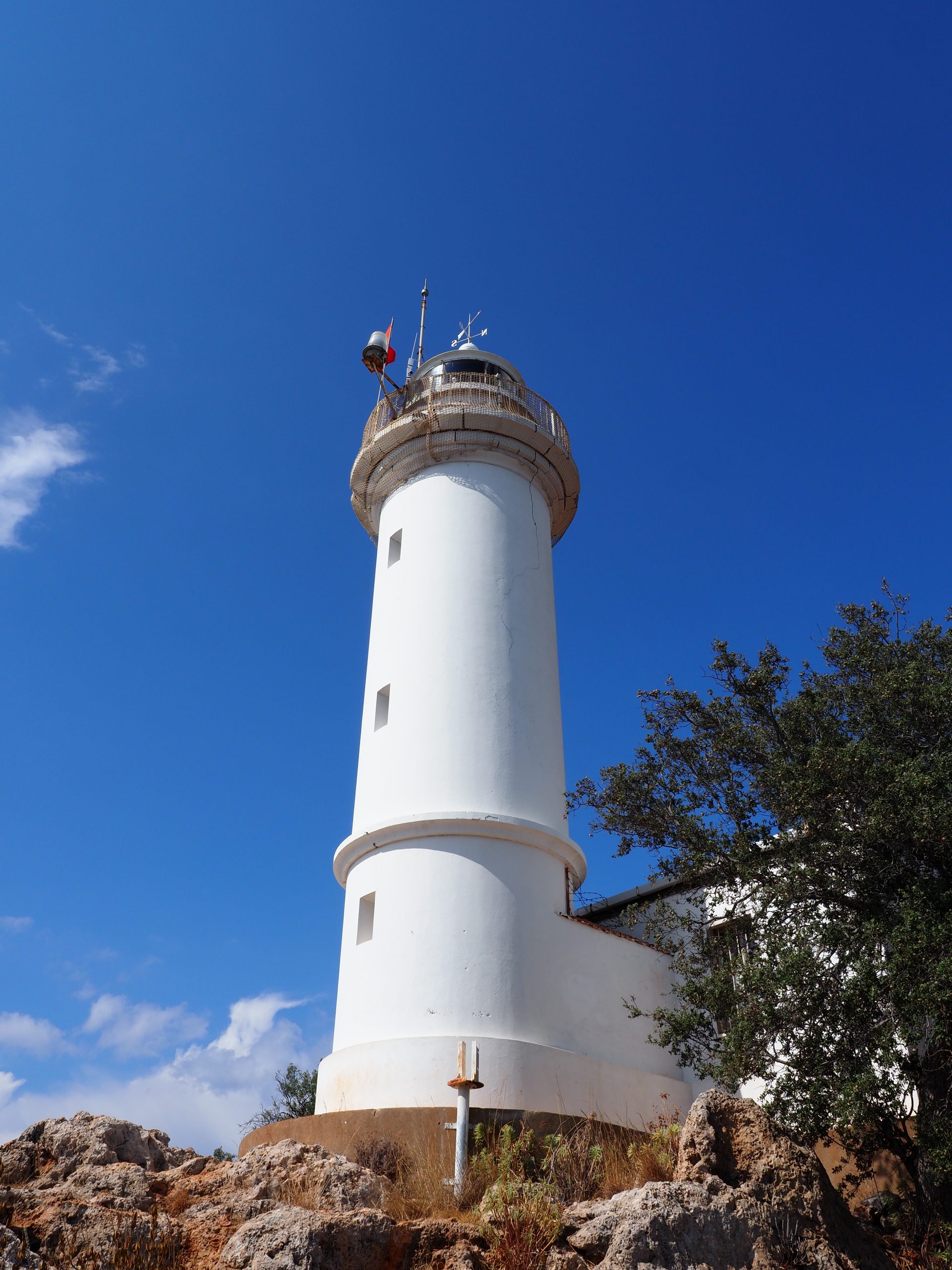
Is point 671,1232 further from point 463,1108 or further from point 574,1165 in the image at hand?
point 463,1108

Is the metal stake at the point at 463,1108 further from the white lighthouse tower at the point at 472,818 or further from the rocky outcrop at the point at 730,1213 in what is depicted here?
the rocky outcrop at the point at 730,1213

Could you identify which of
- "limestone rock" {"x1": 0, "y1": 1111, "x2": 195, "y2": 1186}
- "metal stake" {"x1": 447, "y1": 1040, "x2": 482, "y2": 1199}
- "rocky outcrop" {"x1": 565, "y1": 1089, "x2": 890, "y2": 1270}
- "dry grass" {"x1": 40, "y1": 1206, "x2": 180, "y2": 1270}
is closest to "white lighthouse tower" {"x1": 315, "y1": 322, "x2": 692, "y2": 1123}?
"metal stake" {"x1": 447, "y1": 1040, "x2": 482, "y2": 1199}

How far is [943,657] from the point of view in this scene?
45.6 ft

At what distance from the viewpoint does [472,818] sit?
15617 millimetres

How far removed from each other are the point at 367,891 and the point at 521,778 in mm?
3115

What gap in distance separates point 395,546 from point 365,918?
7.50 metres

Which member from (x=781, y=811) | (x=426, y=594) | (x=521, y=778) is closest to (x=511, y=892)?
(x=521, y=778)

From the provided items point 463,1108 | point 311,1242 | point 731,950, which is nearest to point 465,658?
point 731,950

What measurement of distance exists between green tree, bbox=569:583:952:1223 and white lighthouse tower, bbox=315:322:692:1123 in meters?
1.52


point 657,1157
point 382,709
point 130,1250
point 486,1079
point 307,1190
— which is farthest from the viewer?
point 382,709

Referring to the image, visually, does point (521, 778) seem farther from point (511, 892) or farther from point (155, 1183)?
point (155, 1183)

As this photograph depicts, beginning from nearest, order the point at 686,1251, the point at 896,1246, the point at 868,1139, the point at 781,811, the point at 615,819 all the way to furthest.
→ the point at 686,1251
the point at 896,1246
the point at 868,1139
the point at 781,811
the point at 615,819

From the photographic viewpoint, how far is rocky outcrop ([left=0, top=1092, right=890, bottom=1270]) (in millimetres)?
7043

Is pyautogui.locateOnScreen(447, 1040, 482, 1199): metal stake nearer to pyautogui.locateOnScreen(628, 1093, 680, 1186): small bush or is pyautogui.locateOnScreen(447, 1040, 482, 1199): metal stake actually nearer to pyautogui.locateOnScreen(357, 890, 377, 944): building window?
pyautogui.locateOnScreen(628, 1093, 680, 1186): small bush
